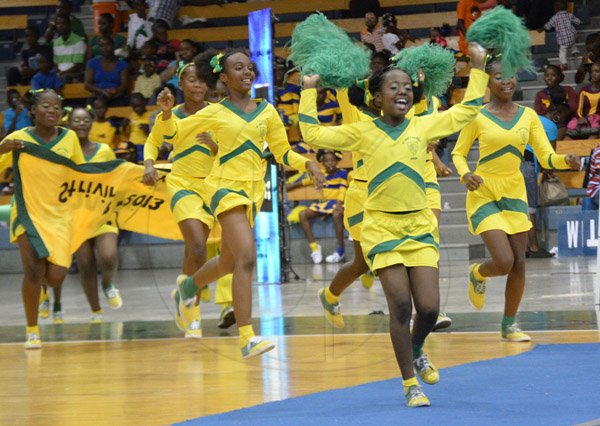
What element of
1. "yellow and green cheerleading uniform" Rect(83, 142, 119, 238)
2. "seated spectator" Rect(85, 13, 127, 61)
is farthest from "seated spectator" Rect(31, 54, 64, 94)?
"yellow and green cheerleading uniform" Rect(83, 142, 119, 238)

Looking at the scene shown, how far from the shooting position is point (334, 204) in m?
15.6

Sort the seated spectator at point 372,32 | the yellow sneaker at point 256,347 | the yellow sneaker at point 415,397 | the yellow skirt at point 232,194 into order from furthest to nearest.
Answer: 1. the seated spectator at point 372,32
2. the yellow skirt at point 232,194
3. the yellow sneaker at point 256,347
4. the yellow sneaker at point 415,397

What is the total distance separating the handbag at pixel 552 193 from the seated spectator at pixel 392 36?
2.55 m

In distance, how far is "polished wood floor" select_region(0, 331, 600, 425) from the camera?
6.36 m

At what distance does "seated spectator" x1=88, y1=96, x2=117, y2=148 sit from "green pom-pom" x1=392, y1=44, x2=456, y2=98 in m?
10.7

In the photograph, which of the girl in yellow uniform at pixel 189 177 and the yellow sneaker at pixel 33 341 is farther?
the yellow sneaker at pixel 33 341

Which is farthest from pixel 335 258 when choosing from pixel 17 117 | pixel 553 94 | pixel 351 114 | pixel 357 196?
pixel 351 114

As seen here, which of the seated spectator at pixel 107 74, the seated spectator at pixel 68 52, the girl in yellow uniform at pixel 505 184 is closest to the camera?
the girl in yellow uniform at pixel 505 184

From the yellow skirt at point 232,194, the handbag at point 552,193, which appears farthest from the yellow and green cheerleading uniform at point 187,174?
the handbag at point 552,193

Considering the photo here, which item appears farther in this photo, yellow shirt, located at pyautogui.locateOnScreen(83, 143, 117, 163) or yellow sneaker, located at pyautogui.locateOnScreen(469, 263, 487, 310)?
yellow shirt, located at pyautogui.locateOnScreen(83, 143, 117, 163)

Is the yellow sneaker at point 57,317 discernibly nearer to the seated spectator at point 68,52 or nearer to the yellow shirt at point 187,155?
the yellow shirt at point 187,155

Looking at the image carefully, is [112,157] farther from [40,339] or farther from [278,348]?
[278,348]

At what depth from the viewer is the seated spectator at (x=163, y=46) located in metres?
18.4

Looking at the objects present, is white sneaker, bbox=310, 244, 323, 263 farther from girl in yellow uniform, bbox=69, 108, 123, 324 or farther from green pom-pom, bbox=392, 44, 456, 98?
green pom-pom, bbox=392, 44, 456, 98
